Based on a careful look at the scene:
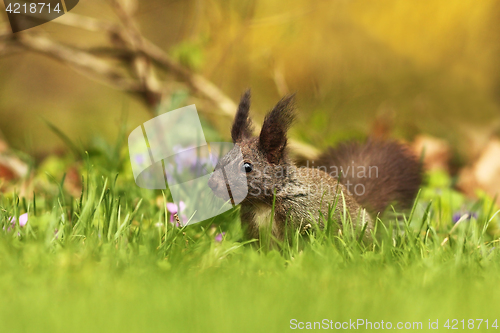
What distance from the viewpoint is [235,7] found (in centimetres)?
463

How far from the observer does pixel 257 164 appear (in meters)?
2.27

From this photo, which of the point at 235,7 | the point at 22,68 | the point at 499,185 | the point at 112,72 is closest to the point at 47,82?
the point at 22,68

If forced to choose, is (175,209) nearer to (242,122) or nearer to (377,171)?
(242,122)

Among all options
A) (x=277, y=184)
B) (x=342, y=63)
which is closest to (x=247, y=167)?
(x=277, y=184)

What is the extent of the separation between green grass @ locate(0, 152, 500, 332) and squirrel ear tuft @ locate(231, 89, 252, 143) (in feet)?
1.92

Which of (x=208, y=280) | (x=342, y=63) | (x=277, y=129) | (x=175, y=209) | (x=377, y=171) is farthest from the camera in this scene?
(x=342, y=63)

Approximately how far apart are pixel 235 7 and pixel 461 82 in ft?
9.17

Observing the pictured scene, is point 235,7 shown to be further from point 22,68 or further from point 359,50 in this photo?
point 22,68

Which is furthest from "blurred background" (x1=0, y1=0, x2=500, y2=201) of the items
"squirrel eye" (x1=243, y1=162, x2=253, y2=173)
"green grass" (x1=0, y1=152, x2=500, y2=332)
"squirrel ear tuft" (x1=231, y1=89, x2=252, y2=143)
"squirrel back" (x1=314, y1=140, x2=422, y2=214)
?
"green grass" (x1=0, y1=152, x2=500, y2=332)

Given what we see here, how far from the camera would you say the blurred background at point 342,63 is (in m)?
4.59

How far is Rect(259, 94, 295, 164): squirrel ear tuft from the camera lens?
83.5 inches

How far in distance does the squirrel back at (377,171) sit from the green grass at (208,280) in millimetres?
605

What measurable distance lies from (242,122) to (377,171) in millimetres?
1063

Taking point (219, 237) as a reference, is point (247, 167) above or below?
above
